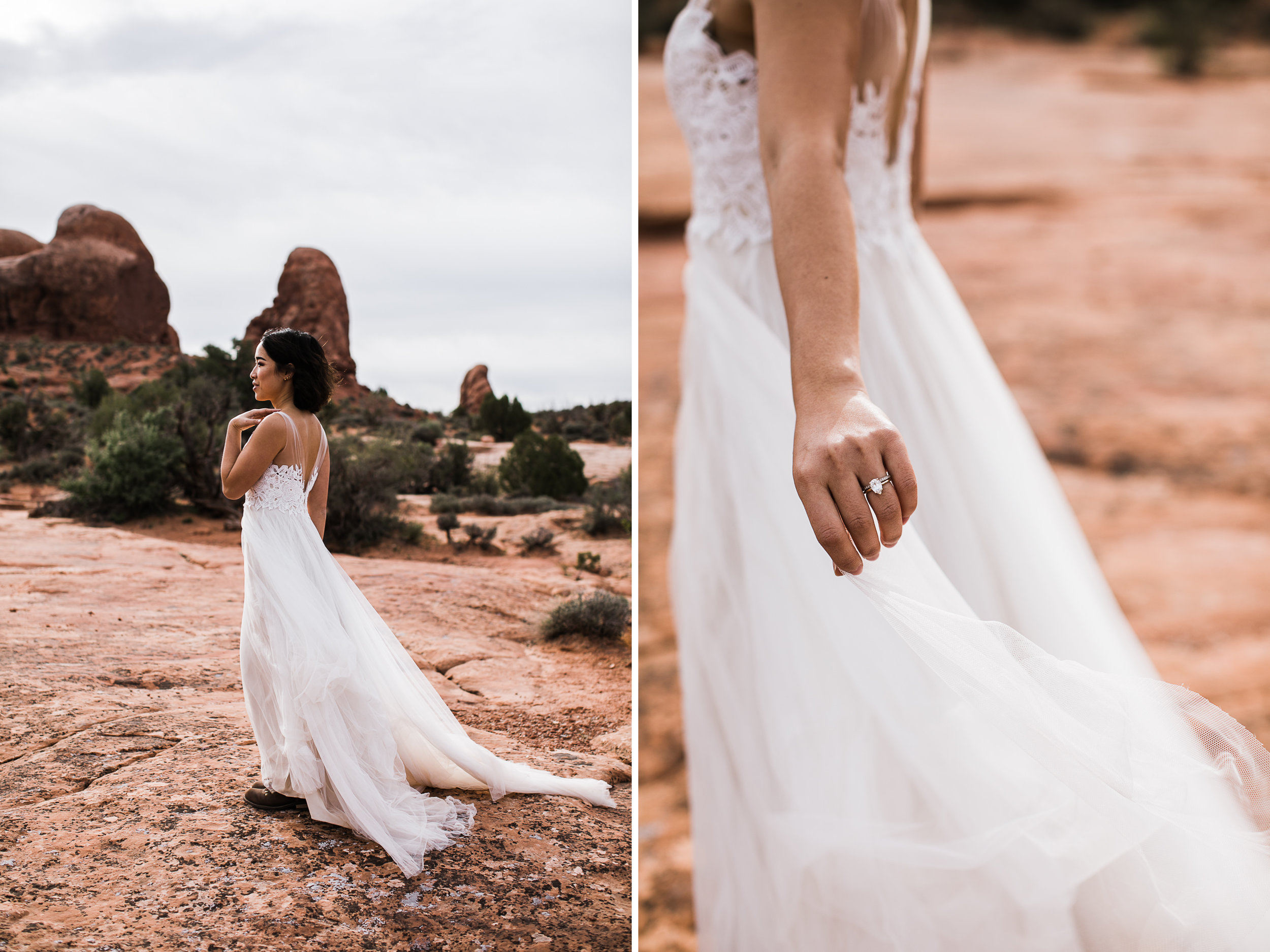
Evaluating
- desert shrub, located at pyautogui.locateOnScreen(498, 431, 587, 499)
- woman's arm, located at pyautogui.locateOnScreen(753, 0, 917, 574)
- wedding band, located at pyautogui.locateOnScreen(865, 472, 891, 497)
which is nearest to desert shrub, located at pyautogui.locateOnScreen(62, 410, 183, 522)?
desert shrub, located at pyautogui.locateOnScreen(498, 431, 587, 499)

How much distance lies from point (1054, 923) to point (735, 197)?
2.55 feet

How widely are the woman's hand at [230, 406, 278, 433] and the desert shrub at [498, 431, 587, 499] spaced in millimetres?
506

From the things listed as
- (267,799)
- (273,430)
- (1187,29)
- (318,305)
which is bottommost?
(267,799)

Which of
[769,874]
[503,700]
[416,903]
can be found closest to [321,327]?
[503,700]

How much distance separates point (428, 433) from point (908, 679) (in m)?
1.16

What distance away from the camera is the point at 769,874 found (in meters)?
0.77

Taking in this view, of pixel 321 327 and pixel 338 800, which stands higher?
pixel 321 327

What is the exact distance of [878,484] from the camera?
1.79 ft

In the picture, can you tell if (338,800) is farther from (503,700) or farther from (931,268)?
(931,268)

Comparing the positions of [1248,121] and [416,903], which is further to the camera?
[1248,121]

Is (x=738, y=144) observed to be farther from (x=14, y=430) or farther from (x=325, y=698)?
(x=14, y=430)

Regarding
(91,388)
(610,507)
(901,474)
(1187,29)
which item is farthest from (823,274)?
(1187,29)

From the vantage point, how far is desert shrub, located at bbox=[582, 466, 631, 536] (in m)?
1.81

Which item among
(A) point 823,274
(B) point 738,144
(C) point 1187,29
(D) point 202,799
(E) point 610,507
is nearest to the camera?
(A) point 823,274
